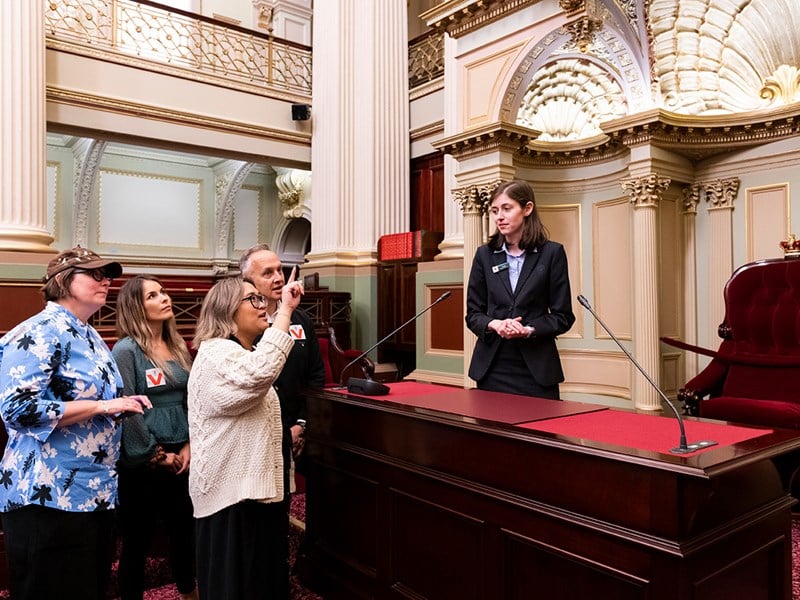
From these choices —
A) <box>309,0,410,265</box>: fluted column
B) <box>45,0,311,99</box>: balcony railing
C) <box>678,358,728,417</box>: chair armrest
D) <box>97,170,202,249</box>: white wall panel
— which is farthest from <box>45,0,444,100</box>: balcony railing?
<box>678,358,728,417</box>: chair armrest

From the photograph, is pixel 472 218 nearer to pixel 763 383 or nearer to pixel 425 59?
pixel 763 383

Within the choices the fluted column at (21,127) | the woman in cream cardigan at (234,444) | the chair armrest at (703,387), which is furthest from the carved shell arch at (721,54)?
the fluted column at (21,127)

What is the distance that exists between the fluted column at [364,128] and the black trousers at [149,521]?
17.5ft

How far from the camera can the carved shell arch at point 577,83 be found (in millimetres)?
4594

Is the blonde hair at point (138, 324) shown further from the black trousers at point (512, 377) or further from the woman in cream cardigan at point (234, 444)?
the black trousers at point (512, 377)

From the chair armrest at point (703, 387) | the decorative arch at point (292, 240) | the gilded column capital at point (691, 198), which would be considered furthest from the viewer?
the decorative arch at point (292, 240)

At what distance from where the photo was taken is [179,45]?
7332 mm

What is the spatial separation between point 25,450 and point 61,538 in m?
0.25

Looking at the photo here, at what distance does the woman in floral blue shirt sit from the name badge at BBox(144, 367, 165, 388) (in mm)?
466

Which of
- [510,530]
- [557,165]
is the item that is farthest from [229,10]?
[510,530]

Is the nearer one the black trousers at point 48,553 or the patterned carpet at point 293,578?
the black trousers at point 48,553

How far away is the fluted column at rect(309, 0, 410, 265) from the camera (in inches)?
297

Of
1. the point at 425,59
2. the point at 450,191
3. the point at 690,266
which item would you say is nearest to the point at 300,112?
the point at 425,59

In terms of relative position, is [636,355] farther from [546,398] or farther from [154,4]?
[154,4]
